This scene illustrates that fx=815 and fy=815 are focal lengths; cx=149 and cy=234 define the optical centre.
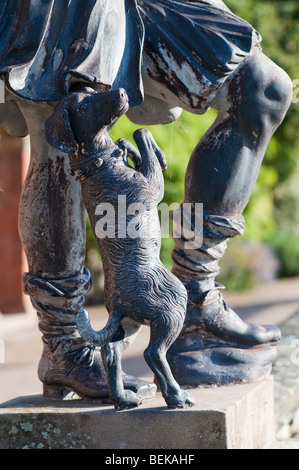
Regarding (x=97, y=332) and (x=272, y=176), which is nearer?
(x=97, y=332)

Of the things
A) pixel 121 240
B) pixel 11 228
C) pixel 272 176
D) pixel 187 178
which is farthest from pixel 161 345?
pixel 272 176

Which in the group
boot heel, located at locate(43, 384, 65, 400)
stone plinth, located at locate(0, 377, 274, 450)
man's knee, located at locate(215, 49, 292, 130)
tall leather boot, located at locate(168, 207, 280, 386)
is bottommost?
stone plinth, located at locate(0, 377, 274, 450)

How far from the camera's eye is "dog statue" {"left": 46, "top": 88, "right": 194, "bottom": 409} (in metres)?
2.01

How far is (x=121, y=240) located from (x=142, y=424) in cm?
48

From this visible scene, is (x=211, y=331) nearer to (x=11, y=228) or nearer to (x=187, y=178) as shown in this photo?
(x=187, y=178)

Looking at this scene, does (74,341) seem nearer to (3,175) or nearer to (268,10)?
(3,175)

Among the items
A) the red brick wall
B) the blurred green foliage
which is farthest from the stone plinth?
the blurred green foliage

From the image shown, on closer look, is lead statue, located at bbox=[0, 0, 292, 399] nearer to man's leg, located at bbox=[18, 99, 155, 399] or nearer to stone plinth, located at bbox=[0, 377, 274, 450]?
man's leg, located at bbox=[18, 99, 155, 399]

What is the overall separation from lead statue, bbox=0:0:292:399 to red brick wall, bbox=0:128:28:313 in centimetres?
578

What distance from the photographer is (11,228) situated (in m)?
8.52

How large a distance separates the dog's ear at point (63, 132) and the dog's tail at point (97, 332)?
1.35 feet

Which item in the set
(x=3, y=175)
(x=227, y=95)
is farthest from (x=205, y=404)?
(x=3, y=175)

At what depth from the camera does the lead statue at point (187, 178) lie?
2344 millimetres

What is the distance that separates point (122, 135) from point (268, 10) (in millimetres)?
7966
